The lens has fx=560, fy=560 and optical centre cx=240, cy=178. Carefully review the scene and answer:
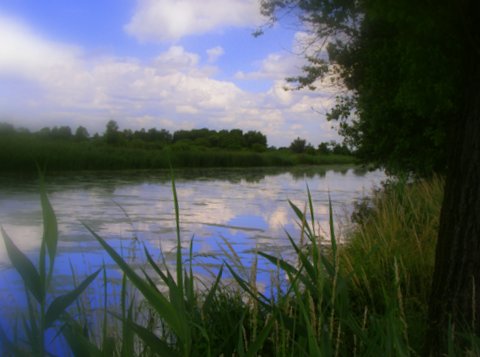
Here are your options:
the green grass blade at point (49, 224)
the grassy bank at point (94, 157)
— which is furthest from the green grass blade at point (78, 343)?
the grassy bank at point (94, 157)

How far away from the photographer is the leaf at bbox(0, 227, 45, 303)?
103 cm

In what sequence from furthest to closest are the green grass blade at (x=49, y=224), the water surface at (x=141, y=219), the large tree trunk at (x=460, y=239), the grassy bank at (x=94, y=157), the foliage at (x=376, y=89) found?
the grassy bank at (x=94, y=157) < the foliage at (x=376, y=89) < the water surface at (x=141, y=219) < the large tree trunk at (x=460, y=239) < the green grass blade at (x=49, y=224)

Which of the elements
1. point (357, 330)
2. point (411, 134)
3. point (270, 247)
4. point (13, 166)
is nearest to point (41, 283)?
point (357, 330)

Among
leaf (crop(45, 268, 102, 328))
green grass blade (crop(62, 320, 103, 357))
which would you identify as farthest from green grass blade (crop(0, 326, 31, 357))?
leaf (crop(45, 268, 102, 328))

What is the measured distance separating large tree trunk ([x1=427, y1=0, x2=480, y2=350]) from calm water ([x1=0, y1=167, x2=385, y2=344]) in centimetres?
106

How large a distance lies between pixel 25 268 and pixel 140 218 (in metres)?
9.56

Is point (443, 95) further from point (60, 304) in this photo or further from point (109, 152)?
point (109, 152)

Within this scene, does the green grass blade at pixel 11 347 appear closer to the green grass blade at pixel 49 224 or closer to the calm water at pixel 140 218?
the green grass blade at pixel 49 224

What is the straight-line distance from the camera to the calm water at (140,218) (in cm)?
645

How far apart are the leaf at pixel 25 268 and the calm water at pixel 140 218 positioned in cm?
275

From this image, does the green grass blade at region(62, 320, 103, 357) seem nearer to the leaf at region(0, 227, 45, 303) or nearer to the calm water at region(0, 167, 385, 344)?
the leaf at region(0, 227, 45, 303)

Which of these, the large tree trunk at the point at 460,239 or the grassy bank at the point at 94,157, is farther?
the grassy bank at the point at 94,157

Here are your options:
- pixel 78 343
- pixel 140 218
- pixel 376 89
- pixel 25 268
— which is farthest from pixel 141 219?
pixel 25 268

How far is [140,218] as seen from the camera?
10.5m
